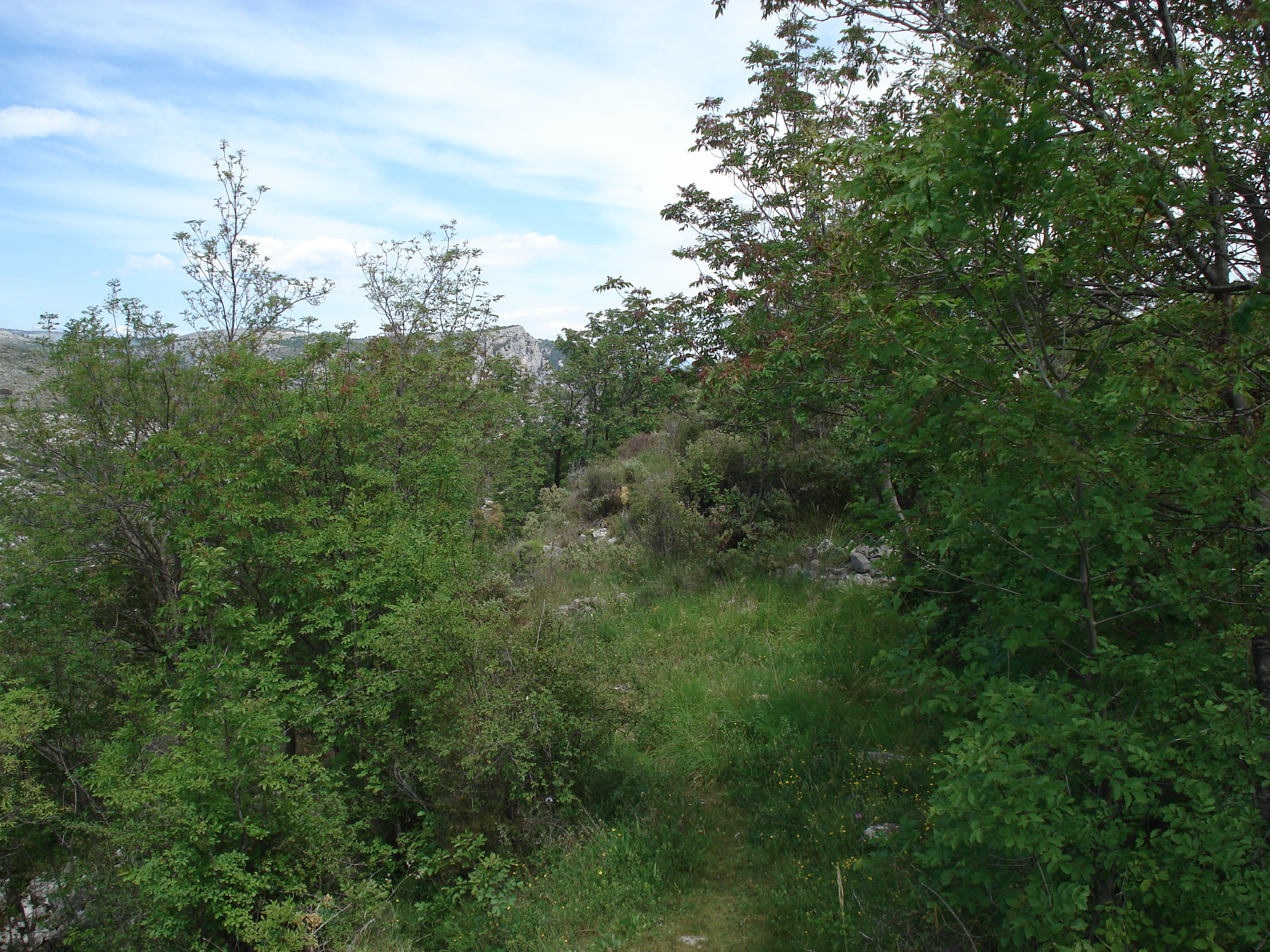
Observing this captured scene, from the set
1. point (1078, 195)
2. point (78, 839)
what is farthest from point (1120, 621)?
point (78, 839)

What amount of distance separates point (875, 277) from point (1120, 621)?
1.87m

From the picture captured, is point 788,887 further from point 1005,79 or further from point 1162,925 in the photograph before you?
point 1005,79

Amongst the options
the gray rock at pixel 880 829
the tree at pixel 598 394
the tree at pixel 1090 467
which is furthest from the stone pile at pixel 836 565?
the tree at pixel 598 394

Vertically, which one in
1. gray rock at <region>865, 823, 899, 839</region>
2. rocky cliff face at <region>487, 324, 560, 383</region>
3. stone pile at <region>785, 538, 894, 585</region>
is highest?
rocky cliff face at <region>487, 324, 560, 383</region>

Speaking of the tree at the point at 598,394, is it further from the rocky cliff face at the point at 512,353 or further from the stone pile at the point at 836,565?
the stone pile at the point at 836,565

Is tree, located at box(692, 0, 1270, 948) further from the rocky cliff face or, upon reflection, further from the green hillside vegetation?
the rocky cliff face

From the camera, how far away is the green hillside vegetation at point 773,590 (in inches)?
101

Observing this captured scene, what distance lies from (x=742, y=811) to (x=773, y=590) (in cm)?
376

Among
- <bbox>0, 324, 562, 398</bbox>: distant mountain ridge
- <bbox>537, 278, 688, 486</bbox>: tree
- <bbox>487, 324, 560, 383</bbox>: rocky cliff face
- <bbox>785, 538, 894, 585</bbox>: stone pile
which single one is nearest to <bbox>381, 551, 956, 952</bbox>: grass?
<bbox>785, 538, 894, 585</bbox>: stone pile

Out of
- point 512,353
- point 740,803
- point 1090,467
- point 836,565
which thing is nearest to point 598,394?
point 512,353

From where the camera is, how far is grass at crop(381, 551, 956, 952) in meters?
Result: 3.99

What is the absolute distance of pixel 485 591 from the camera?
7133 millimetres

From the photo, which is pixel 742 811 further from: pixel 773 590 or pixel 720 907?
pixel 773 590

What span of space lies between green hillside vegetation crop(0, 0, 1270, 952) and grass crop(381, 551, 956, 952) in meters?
0.04
